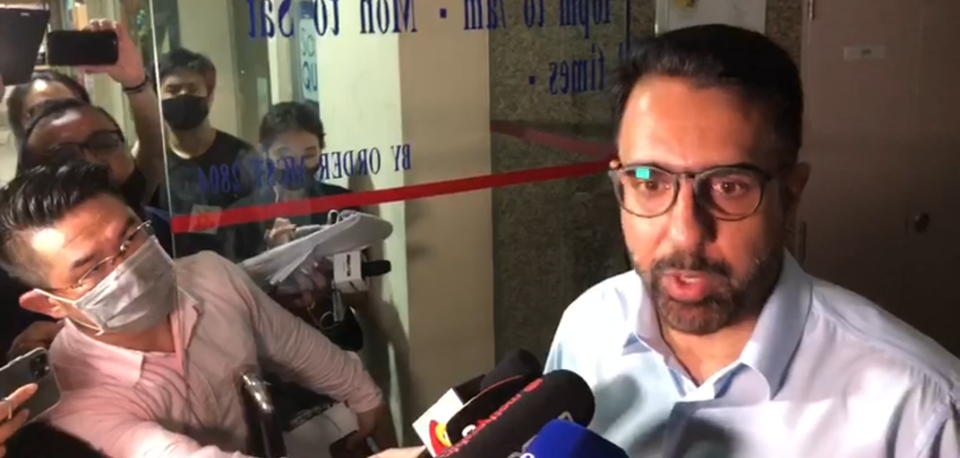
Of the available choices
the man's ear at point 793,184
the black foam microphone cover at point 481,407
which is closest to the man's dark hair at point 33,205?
the black foam microphone cover at point 481,407

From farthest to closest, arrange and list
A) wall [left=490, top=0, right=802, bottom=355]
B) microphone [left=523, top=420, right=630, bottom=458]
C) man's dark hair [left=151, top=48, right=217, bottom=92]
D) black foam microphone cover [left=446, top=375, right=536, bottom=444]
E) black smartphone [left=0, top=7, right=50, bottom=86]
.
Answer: wall [left=490, top=0, right=802, bottom=355] < man's dark hair [left=151, top=48, right=217, bottom=92] < black smartphone [left=0, top=7, right=50, bottom=86] < black foam microphone cover [left=446, top=375, right=536, bottom=444] < microphone [left=523, top=420, right=630, bottom=458]

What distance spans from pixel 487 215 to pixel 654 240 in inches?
32.2

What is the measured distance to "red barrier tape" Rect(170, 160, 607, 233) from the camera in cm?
135

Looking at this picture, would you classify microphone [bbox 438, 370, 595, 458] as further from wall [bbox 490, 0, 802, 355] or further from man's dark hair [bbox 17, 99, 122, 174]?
wall [bbox 490, 0, 802, 355]

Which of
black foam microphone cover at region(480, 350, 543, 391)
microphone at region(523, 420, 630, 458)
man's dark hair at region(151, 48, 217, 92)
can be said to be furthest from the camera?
man's dark hair at region(151, 48, 217, 92)

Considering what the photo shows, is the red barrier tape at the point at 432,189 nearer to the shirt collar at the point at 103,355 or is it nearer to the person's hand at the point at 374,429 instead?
the shirt collar at the point at 103,355

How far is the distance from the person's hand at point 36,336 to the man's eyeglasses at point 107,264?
6cm

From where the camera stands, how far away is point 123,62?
1.21 metres

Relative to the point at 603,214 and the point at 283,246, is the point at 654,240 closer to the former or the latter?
the point at 283,246

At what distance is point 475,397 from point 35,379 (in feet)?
2.07

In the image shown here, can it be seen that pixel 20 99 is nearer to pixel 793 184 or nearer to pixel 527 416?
pixel 527 416

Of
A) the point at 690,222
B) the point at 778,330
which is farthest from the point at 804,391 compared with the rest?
the point at 690,222

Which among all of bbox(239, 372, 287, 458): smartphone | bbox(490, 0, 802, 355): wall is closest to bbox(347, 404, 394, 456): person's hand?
bbox(239, 372, 287, 458): smartphone

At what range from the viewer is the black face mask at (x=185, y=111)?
4.16ft
